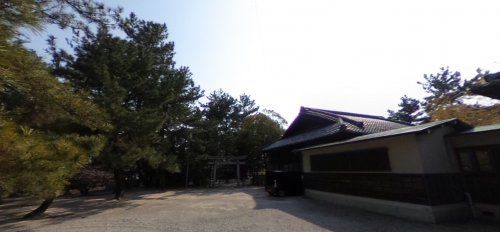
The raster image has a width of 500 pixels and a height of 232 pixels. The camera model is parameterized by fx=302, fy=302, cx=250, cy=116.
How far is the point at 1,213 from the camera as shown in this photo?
12.7 metres

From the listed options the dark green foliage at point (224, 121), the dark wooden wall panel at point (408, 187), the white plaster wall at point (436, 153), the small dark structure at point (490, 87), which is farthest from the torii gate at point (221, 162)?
the small dark structure at point (490, 87)

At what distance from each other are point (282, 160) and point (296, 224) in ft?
43.1

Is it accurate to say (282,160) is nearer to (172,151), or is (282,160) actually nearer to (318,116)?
(318,116)

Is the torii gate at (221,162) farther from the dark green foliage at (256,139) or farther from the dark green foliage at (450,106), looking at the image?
the dark green foliage at (450,106)

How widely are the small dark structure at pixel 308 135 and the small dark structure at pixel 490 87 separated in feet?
30.3

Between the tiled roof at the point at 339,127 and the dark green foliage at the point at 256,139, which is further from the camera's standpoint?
the dark green foliage at the point at 256,139

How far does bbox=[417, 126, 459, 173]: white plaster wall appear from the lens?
872cm

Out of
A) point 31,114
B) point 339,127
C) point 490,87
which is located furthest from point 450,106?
point 31,114

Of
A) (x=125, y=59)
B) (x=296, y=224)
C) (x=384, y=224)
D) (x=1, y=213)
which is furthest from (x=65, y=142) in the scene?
(x=125, y=59)

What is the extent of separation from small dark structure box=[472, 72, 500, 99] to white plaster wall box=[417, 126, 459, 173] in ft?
9.82

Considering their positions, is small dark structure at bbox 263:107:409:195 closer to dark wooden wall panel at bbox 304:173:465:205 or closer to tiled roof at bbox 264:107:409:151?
tiled roof at bbox 264:107:409:151

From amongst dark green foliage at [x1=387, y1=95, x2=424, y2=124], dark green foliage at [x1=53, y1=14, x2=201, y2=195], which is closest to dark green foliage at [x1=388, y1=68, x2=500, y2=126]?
dark green foliage at [x1=387, y1=95, x2=424, y2=124]

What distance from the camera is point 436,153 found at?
894 cm

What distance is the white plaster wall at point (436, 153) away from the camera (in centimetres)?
872
